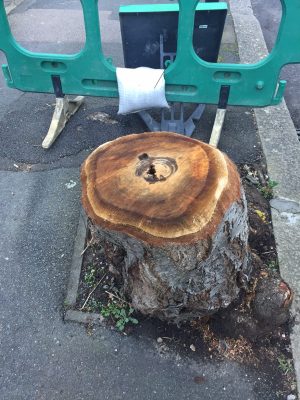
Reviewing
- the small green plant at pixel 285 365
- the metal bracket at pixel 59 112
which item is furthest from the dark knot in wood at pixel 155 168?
the metal bracket at pixel 59 112

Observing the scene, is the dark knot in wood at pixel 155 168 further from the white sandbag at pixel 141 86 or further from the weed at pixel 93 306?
the white sandbag at pixel 141 86

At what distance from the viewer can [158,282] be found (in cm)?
180

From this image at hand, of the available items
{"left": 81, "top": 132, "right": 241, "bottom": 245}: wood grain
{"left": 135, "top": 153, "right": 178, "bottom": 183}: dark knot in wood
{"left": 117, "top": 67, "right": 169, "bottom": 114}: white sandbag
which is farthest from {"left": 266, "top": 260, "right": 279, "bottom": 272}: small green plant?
{"left": 117, "top": 67, "right": 169, "bottom": 114}: white sandbag

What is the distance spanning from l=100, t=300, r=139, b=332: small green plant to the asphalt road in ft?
8.72

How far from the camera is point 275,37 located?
5.50 meters

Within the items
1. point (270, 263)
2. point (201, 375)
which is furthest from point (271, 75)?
point (201, 375)

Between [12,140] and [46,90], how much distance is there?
23.9 inches

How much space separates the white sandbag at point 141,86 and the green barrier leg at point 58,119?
803 mm

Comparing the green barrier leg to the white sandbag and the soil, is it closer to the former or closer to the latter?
the white sandbag

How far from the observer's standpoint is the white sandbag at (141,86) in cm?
295

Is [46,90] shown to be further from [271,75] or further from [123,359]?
[123,359]

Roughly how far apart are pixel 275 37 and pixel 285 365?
496cm

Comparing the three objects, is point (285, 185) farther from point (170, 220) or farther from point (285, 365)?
point (170, 220)

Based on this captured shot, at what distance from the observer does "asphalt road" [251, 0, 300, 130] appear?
417cm
